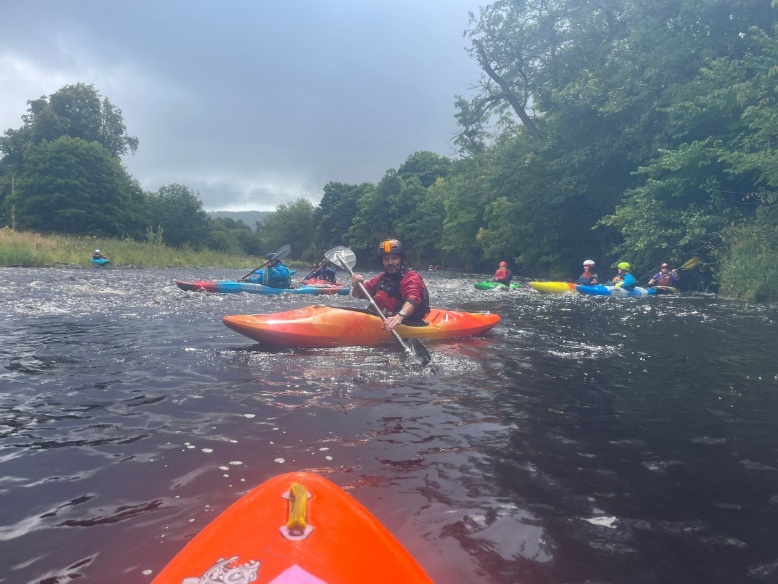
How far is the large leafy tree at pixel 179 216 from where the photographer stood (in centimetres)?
5628

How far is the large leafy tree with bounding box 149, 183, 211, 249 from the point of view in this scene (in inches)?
2216

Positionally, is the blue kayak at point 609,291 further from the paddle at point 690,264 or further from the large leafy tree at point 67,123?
the large leafy tree at point 67,123

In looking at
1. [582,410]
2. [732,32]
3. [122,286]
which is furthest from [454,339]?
[732,32]

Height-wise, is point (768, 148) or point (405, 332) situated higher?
point (768, 148)

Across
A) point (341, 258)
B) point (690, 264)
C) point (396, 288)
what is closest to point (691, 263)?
point (690, 264)

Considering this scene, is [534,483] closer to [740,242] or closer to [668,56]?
[740,242]

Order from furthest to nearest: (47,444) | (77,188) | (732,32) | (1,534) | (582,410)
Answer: (77,188), (732,32), (582,410), (47,444), (1,534)

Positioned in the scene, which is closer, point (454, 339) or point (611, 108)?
point (454, 339)

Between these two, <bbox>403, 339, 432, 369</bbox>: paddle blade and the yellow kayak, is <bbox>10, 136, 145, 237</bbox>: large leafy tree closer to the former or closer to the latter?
the yellow kayak

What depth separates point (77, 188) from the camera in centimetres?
3934

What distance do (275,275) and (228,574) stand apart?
12.1m

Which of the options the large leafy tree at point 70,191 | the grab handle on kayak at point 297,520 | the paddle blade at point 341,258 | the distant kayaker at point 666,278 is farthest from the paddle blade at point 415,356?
the large leafy tree at point 70,191

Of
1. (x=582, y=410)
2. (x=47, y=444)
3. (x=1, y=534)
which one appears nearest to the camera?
(x=1, y=534)

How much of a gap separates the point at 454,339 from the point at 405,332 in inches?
31.2
